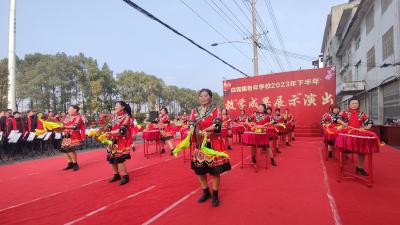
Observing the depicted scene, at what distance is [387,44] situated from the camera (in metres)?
14.0

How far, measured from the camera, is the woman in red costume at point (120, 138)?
5453 mm

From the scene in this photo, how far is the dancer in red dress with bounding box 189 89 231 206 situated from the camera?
3.97 m

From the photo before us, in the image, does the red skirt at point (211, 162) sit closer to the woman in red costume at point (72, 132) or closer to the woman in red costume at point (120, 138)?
the woman in red costume at point (120, 138)

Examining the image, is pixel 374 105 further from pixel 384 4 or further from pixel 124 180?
pixel 124 180

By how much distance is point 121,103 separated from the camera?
565 centimetres

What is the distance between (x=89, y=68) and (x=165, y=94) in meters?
20.7

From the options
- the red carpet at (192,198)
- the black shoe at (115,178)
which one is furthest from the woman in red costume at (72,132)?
the black shoe at (115,178)

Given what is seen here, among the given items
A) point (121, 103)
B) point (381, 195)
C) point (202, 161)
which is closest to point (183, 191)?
point (202, 161)

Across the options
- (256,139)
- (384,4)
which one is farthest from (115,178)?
(384,4)

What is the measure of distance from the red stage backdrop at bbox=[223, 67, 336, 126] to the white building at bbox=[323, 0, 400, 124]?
2.70m

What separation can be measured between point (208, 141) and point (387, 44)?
14.4m

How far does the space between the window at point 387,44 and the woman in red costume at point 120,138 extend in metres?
13.7

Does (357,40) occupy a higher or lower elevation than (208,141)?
higher

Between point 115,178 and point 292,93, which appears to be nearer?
point 115,178
